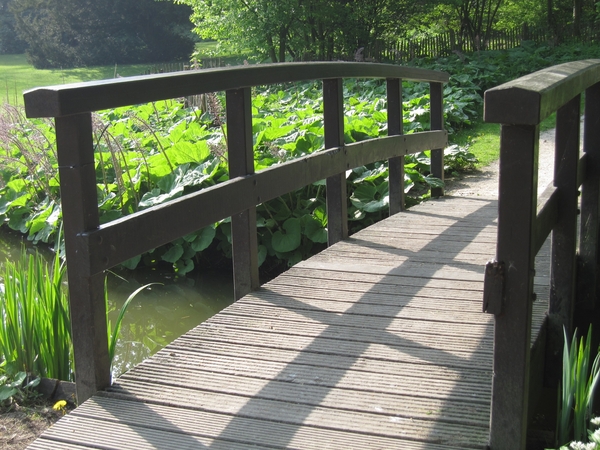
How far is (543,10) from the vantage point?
25328mm

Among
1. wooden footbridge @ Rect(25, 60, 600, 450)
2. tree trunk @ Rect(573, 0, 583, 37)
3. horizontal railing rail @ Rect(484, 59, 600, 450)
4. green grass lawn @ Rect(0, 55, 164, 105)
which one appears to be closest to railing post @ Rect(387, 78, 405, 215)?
wooden footbridge @ Rect(25, 60, 600, 450)

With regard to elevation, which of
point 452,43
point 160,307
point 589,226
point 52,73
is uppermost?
point 452,43

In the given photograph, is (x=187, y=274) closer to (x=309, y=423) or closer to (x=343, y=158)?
(x=343, y=158)

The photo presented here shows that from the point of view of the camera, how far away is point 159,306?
5512mm

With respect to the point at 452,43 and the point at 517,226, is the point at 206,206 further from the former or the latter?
the point at 452,43

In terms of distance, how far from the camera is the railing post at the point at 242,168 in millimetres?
3320

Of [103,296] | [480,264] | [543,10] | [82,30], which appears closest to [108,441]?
[103,296]

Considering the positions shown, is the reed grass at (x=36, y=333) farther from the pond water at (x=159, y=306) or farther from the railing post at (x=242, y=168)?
the pond water at (x=159, y=306)

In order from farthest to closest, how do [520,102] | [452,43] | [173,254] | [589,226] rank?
[452,43] → [173,254] → [589,226] → [520,102]

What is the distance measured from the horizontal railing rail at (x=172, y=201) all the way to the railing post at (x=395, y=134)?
50 cm

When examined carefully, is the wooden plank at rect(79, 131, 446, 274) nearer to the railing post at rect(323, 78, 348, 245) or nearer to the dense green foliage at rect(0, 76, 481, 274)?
the railing post at rect(323, 78, 348, 245)

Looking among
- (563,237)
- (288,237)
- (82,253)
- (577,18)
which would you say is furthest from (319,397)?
(577,18)

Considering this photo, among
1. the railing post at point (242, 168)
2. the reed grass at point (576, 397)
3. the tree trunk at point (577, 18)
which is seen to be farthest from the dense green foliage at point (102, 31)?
the reed grass at point (576, 397)

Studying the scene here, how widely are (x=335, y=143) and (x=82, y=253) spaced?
93.3 inches
